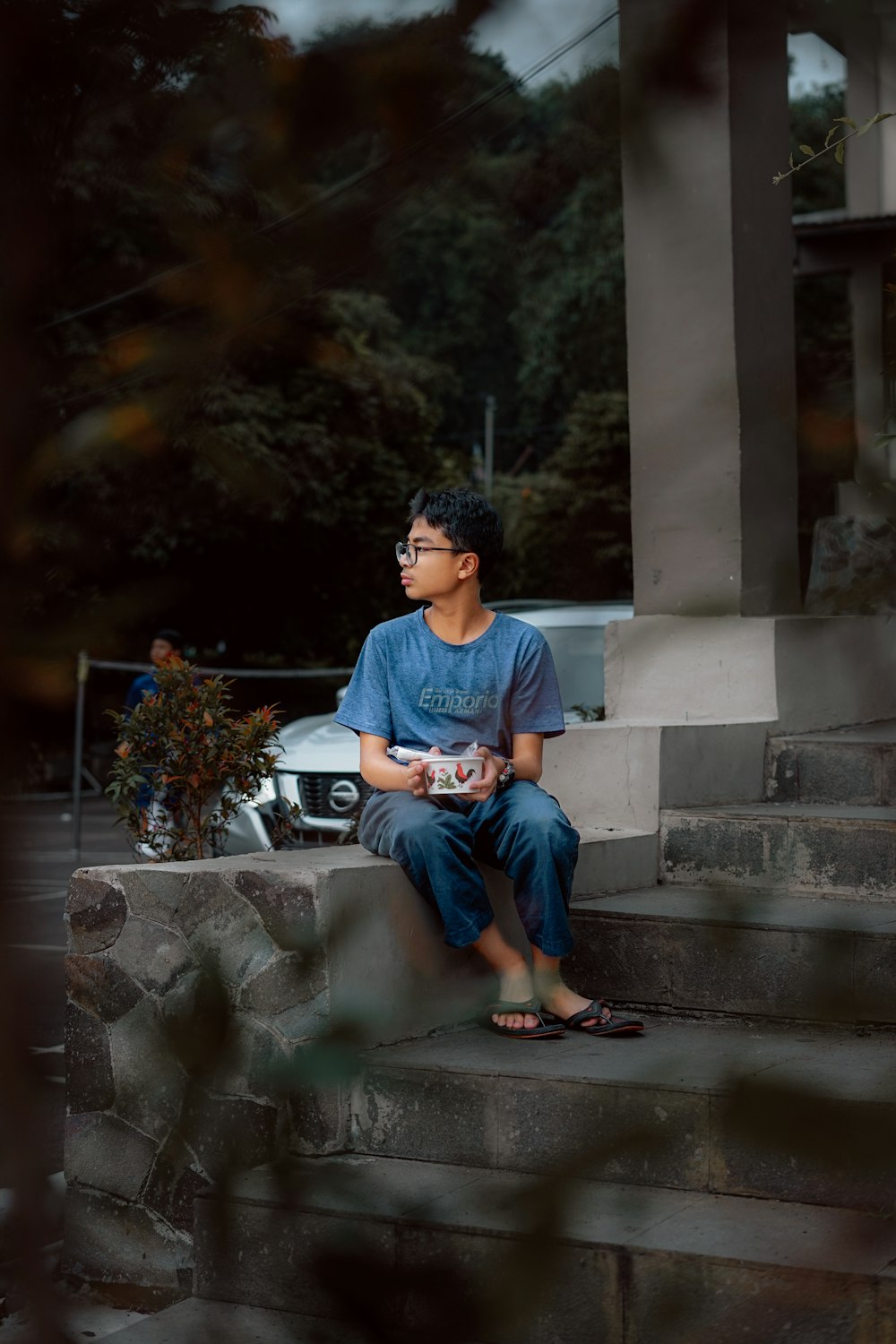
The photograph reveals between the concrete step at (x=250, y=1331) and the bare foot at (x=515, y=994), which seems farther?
the bare foot at (x=515, y=994)

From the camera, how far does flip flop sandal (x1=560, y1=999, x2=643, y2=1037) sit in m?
3.46

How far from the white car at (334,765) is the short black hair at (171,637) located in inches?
232

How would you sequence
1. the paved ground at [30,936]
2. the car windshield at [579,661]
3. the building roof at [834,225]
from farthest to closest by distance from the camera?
the building roof at [834,225], the car windshield at [579,661], the paved ground at [30,936]

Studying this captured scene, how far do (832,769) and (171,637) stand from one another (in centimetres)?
395

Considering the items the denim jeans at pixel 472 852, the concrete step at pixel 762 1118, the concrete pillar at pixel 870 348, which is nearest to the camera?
the concrete pillar at pixel 870 348

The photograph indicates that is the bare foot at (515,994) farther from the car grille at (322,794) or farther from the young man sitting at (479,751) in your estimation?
the car grille at (322,794)

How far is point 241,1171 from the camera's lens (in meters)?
0.97

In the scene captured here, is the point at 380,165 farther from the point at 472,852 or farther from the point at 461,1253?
the point at 472,852

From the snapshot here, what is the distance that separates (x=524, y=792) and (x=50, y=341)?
2974 mm

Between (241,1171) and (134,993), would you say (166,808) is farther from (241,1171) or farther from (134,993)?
(241,1171)

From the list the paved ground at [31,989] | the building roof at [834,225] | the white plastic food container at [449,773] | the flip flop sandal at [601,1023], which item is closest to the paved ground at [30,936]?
the paved ground at [31,989]

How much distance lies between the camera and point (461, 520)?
3.71 meters

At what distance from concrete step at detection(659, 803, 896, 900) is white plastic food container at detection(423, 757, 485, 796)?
902mm

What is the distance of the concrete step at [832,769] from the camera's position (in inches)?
181
